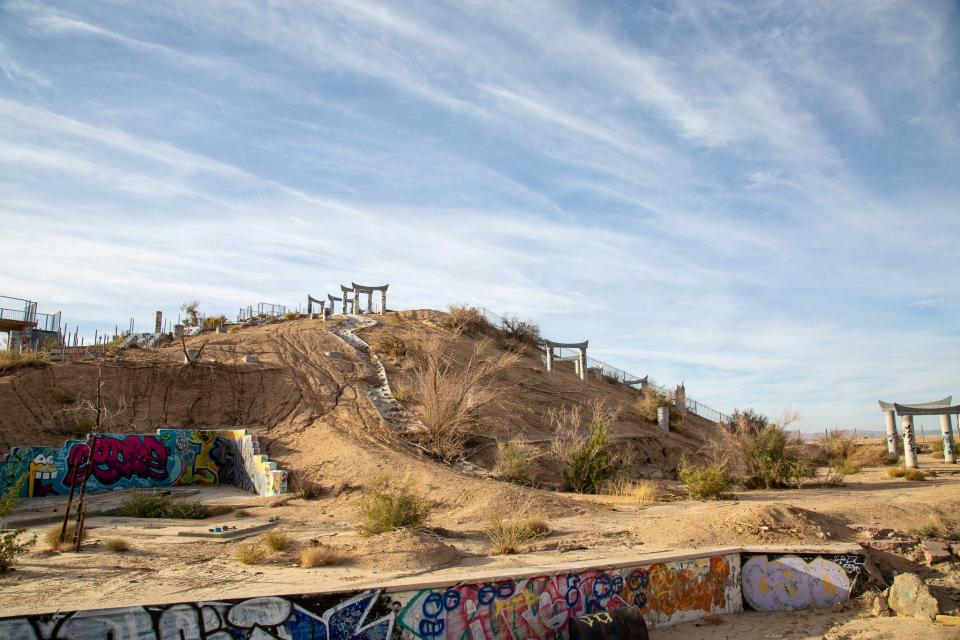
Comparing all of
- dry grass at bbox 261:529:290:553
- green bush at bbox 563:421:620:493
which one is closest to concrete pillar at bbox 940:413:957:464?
green bush at bbox 563:421:620:493

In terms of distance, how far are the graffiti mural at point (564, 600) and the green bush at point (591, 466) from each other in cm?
1088

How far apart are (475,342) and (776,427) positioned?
2341 centimetres

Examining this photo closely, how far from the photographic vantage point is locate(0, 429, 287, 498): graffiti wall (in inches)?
869

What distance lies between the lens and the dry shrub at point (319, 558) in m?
11.2

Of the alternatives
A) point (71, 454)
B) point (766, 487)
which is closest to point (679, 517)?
point (766, 487)

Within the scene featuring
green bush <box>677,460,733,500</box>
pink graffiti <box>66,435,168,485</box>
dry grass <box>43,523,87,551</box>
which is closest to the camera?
dry grass <box>43,523,87,551</box>

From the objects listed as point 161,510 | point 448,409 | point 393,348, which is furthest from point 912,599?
point 393,348

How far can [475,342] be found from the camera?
44.7m

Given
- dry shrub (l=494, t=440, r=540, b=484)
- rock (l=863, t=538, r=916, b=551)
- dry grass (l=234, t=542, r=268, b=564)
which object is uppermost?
dry shrub (l=494, t=440, r=540, b=484)

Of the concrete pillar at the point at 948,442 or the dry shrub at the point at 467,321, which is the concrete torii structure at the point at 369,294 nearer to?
the dry shrub at the point at 467,321

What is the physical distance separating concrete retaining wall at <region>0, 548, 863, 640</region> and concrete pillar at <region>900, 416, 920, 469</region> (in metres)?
21.2

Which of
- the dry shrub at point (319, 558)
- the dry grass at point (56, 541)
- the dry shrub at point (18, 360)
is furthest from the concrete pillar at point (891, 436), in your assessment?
the dry shrub at point (18, 360)

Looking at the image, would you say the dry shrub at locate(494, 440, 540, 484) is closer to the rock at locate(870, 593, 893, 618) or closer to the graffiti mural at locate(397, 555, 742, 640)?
the graffiti mural at locate(397, 555, 742, 640)

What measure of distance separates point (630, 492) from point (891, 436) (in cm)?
2197
